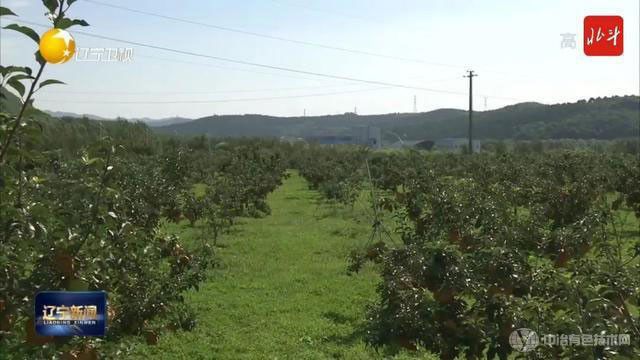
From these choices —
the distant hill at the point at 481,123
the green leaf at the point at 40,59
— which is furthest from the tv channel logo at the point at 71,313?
the distant hill at the point at 481,123

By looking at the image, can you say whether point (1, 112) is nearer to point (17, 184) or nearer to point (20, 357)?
point (17, 184)

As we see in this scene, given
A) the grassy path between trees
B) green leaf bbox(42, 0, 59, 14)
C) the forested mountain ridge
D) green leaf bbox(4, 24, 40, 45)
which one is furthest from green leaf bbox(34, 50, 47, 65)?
the forested mountain ridge

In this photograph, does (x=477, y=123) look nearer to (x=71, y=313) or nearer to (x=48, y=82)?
(x=71, y=313)

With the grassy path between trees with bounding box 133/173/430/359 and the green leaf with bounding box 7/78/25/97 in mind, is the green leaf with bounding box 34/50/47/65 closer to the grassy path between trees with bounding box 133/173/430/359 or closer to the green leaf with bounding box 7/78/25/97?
the green leaf with bounding box 7/78/25/97

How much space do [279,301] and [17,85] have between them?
650 cm

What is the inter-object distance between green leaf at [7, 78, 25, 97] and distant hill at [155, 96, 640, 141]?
69176 millimetres

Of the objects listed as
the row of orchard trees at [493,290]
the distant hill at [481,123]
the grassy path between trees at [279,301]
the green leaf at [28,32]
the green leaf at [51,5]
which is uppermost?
the distant hill at [481,123]

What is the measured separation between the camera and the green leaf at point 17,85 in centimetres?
192

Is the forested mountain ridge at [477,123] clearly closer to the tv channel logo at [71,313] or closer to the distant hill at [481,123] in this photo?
the distant hill at [481,123]

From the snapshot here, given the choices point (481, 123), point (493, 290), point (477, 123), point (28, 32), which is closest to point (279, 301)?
point (493, 290)

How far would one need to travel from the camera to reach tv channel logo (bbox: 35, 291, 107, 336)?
7.70ft

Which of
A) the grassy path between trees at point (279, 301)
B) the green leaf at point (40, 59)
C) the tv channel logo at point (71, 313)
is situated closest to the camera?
the green leaf at point (40, 59)

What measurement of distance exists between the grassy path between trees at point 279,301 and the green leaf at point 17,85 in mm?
2660

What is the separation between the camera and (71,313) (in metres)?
2.42
